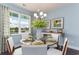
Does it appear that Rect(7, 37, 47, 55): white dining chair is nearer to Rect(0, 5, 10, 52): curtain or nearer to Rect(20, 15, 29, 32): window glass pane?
Rect(0, 5, 10, 52): curtain

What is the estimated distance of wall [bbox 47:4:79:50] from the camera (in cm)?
158

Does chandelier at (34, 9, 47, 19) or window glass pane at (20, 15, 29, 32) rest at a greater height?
chandelier at (34, 9, 47, 19)

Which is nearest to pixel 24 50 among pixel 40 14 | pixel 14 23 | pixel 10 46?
pixel 10 46

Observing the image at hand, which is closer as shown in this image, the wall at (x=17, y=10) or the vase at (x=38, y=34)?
the wall at (x=17, y=10)

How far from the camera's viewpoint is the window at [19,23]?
63.1 inches

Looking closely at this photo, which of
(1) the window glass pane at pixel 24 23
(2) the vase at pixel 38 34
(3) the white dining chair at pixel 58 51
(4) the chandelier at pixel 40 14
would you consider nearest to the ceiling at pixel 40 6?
(4) the chandelier at pixel 40 14

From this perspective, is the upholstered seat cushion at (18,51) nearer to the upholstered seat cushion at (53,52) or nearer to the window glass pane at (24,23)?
the window glass pane at (24,23)

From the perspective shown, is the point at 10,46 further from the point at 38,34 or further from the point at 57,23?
the point at 57,23

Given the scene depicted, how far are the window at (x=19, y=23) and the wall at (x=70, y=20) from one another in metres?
0.34

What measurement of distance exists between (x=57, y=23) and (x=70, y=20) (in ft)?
0.65

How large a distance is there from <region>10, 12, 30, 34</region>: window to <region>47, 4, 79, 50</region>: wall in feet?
1.13

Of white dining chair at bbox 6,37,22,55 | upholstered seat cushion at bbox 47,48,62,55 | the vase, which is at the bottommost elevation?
upholstered seat cushion at bbox 47,48,62,55

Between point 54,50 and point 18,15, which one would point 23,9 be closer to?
point 18,15

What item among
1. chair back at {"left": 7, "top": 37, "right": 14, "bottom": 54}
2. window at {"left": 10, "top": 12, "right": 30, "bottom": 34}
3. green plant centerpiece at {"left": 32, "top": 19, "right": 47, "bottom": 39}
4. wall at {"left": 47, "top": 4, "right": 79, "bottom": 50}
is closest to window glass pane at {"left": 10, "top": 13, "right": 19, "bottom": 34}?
window at {"left": 10, "top": 12, "right": 30, "bottom": 34}
